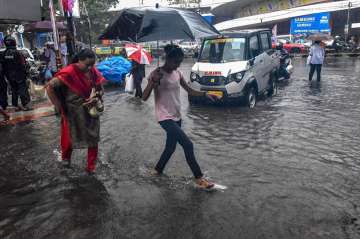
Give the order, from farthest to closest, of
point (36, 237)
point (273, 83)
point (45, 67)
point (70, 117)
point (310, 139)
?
point (45, 67) → point (273, 83) → point (310, 139) → point (70, 117) → point (36, 237)

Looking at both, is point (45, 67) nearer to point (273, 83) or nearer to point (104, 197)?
point (273, 83)

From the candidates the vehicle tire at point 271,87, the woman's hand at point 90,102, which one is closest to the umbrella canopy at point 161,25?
the woman's hand at point 90,102

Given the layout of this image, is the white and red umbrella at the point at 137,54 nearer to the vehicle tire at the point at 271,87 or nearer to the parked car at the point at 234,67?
the parked car at the point at 234,67

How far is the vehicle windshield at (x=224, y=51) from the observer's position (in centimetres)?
1020

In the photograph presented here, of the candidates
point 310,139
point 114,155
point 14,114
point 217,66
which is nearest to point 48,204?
point 114,155

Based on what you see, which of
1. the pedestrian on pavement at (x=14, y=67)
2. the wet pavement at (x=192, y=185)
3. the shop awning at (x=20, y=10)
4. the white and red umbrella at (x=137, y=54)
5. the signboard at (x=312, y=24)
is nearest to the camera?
the wet pavement at (x=192, y=185)

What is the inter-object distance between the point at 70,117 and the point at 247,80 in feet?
19.4

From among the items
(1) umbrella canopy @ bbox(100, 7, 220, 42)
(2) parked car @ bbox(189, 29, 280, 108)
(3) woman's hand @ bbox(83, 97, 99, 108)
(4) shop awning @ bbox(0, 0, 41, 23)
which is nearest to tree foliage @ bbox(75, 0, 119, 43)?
(2) parked car @ bbox(189, 29, 280, 108)

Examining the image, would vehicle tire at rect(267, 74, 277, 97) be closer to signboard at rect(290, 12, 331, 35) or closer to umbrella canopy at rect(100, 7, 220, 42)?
umbrella canopy at rect(100, 7, 220, 42)

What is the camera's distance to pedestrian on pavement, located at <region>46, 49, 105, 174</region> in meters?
4.76

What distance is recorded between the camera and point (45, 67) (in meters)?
15.3

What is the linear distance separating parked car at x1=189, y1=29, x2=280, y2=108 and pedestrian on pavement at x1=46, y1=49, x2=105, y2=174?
16.7 feet

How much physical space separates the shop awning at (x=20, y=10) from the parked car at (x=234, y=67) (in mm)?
4280

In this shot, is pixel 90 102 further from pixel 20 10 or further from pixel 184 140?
pixel 20 10
